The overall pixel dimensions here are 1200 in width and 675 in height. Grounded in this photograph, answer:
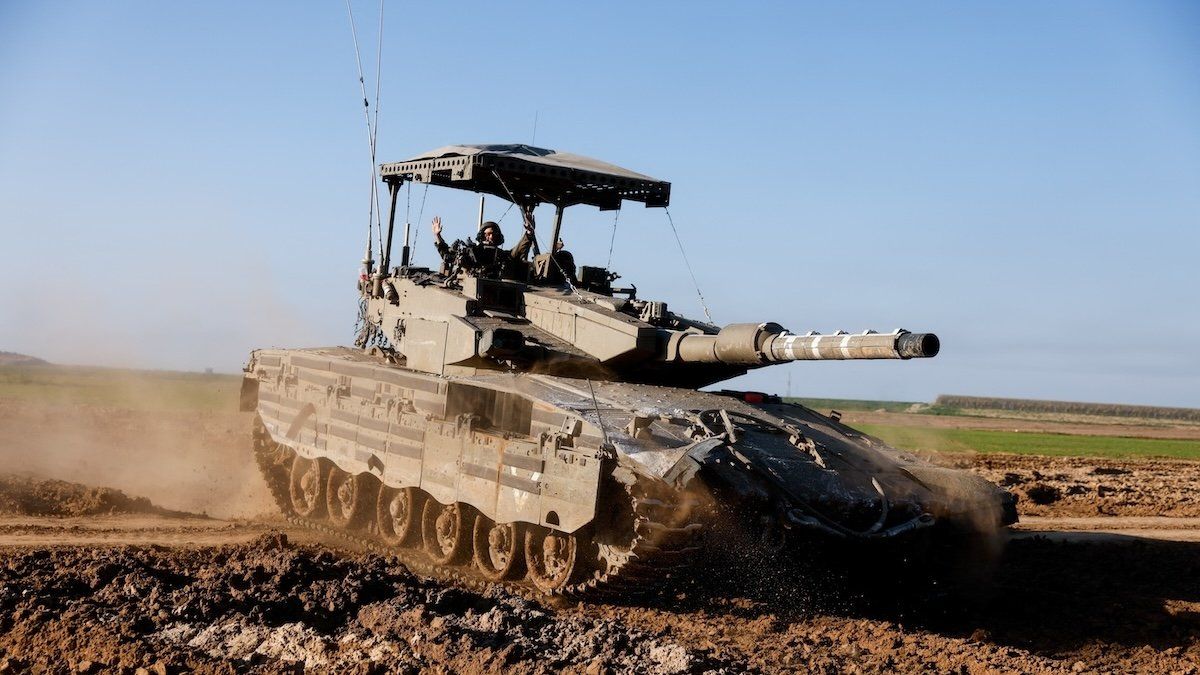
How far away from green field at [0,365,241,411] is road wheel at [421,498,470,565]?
16.8 metres

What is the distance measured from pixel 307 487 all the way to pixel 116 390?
1284 inches

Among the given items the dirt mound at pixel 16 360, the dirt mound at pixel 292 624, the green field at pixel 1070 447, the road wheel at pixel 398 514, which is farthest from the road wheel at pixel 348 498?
the dirt mound at pixel 16 360

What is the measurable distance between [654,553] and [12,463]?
14990 millimetres

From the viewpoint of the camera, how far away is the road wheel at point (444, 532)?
39.2 ft

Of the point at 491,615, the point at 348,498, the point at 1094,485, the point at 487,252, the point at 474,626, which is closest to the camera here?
the point at 474,626

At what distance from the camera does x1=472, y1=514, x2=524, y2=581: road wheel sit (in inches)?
434

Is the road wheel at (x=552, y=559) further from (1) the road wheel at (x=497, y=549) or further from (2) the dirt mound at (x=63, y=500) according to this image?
(2) the dirt mound at (x=63, y=500)

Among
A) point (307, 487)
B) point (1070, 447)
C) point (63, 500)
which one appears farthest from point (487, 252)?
point (1070, 447)

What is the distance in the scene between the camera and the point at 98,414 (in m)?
32.3

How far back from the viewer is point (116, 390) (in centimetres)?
4509

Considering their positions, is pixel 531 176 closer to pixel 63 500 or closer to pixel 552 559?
pixel 552 559

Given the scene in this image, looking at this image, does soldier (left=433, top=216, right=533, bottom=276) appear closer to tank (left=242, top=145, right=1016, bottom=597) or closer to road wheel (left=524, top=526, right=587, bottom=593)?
tank (left=242, top=145, right=1016, bottom=597)

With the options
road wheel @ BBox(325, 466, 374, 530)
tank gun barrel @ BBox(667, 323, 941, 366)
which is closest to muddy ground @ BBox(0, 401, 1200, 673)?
road wheel @ BBox(325, 466, 374, 530)

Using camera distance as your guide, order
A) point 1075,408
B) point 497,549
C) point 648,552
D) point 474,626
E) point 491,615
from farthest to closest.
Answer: point 1075,408 → point 497,549 → point 648,552 → point 491,615 → point 474,626
